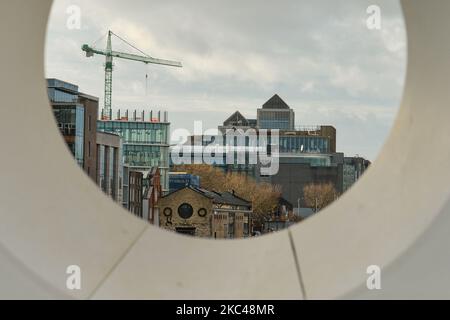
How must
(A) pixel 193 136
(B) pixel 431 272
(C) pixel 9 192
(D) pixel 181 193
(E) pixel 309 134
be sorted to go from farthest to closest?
(E) pixel 309 134, (A) pixel 193 136, (D) pixel 181 193, (C) pixel 9 192, (B) pixel 431 272

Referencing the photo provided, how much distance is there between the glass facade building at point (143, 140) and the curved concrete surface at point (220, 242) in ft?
207

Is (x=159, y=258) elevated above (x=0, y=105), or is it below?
below

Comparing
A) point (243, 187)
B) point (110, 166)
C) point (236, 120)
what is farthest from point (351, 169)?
point (110, 166)

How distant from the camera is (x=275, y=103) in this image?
73.1 meters

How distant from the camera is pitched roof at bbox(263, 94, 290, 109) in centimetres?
7175

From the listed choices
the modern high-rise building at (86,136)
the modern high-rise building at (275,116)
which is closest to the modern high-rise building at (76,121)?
the modern high-rise building at (86,136)

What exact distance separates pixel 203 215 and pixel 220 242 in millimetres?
50260

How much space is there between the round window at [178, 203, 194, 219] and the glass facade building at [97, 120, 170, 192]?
38.4ft

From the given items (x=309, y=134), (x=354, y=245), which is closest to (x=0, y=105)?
(x=354, y=245)

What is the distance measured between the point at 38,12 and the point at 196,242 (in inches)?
66.0

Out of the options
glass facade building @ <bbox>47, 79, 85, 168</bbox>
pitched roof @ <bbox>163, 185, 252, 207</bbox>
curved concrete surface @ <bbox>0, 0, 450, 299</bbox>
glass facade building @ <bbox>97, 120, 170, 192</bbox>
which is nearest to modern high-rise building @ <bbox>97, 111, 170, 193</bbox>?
glass facade building @ <bbox>97, 120, 170, 192</bbox>

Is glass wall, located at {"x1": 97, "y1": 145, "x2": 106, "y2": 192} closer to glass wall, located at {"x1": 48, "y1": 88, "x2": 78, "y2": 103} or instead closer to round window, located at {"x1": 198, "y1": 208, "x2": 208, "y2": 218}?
glass wall, located at {"x1": 48, "y1": 88, "x2": 78, "y2": 103}
